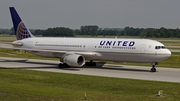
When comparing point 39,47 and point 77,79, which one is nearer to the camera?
point 77,79

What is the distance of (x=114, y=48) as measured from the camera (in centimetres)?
3716

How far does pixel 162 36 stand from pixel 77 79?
6433 inches

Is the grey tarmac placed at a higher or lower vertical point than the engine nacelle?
lower

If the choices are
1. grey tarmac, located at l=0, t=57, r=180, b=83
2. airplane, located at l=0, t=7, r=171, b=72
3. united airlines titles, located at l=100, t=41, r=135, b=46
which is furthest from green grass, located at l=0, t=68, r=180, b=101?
united airlines titles, located at l=100, t=41, r=135, b=46

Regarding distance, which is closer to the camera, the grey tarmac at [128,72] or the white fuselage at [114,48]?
the grey tarmac at [128,72]

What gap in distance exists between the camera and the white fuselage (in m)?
34.8

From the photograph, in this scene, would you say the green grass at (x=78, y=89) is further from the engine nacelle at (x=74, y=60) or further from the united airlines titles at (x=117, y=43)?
the united airlines titles at (x=117, y=43)

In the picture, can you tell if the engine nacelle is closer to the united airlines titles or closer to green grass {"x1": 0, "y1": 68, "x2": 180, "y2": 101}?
the united airlines titles

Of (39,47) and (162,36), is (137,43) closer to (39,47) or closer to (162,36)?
(39,47)

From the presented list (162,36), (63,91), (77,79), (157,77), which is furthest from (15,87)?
(162,36)

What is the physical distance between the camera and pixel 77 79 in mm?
28984

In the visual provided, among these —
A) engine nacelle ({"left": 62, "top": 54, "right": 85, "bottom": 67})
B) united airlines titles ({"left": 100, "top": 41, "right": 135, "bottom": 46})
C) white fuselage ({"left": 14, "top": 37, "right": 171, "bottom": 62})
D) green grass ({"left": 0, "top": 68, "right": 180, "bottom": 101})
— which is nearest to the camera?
green grass ({"left": 0, "top": 68, "right": 180, "bottom": 101})

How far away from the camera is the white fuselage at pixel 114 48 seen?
1371 inches

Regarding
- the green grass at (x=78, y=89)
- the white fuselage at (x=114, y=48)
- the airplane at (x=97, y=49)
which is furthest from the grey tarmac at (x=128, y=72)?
the green grass at (x=78, y=89)
